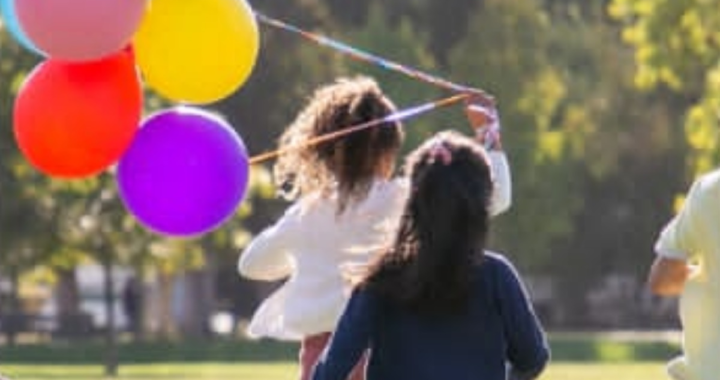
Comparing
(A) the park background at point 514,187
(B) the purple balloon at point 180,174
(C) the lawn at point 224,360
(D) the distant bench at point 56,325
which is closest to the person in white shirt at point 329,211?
(B) the purple balloon at point 180,174

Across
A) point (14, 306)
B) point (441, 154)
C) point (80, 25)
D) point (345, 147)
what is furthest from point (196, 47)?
point (14, 306)

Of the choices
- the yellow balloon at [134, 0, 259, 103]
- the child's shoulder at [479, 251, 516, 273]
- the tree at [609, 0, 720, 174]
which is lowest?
the tree at [609, 0, 720, 174]

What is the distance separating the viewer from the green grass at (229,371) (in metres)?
28.2

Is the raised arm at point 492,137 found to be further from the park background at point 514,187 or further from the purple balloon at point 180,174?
the park background at point 514,187

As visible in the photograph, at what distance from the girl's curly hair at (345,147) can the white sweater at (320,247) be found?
0.19 feet

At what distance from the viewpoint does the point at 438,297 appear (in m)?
6.86

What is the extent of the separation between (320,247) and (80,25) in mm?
1217

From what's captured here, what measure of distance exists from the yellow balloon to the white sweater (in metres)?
0.83

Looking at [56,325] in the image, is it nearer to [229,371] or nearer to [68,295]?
[68,295]

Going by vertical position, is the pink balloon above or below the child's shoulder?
above

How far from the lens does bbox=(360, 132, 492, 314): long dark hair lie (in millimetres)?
6852

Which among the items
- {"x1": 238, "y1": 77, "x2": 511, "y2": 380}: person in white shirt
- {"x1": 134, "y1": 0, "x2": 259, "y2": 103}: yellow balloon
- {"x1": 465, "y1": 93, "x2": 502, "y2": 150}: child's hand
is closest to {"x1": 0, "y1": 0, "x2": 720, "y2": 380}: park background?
{"x1": 134, "y1": 0, "x2": 259, "y2": 103}: yellow balloon

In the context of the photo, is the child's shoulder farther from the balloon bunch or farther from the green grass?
the green grass

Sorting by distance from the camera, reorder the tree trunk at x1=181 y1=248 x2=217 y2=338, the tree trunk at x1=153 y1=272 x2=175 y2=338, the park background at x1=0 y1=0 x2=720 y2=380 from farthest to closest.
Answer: the tree trunk at x1=181 y1=248 x2=217 y2=338 → the tree trunk at x1=153 y1=272 x2=175 y2=338 → the park background at x1=0 y1=0 x2=720 y2=380
